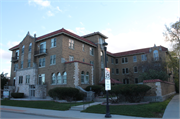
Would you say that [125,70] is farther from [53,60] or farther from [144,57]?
[53,60]

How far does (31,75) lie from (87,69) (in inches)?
434

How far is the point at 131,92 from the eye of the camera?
1503 cm

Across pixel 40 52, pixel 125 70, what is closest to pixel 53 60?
pixel 40 52

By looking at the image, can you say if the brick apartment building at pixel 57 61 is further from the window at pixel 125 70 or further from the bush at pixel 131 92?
the bush at pixel 131 92

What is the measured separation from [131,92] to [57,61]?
14.9m

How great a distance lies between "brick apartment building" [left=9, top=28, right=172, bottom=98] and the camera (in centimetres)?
2503

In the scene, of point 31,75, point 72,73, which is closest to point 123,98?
point 72,73

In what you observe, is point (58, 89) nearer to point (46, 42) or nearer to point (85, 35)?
point (46, 42)

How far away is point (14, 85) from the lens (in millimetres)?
34125

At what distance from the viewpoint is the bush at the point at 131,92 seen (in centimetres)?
1500

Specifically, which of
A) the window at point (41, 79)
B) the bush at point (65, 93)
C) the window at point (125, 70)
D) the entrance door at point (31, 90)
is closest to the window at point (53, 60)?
the window at point (41, 79)

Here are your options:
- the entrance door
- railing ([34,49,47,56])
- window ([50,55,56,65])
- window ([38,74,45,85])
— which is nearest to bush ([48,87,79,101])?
window ([50,55,56,65])

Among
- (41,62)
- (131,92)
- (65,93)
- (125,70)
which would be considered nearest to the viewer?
(131,92)

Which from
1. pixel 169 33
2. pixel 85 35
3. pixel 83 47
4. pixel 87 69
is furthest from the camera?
pixel 85 35
